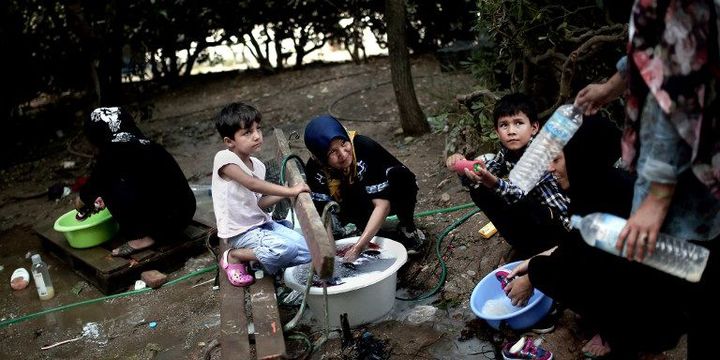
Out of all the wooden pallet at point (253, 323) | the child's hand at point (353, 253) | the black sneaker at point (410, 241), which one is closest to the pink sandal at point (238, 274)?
the wooden pallet at point (253, 323)

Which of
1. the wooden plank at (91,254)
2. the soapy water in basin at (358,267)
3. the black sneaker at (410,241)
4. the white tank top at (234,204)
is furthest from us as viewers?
the wooden plank at (91,254)

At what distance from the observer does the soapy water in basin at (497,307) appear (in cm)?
326

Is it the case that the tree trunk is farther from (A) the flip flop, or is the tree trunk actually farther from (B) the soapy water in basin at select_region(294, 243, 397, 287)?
(A) the flip flop

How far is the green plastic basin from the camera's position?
4.94 metres

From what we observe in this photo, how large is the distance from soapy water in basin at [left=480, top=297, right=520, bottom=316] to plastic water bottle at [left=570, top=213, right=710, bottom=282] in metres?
1.21

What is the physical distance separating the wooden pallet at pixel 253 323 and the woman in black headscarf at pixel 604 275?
1.24 m

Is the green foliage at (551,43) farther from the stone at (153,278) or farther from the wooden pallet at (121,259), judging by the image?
the stone at (153,278)

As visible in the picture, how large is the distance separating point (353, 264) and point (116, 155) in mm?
2173

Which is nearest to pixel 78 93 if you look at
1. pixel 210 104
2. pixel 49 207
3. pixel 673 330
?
pixel 210 104

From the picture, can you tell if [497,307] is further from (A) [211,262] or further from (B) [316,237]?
(A) [211,262]

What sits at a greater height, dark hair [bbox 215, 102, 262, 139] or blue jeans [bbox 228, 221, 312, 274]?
dark hair [bbox 215, 102, 262, 139]

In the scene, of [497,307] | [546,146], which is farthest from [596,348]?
[546,146]

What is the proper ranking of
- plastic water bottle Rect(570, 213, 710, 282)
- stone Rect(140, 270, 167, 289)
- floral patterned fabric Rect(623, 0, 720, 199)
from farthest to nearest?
stone Rect(140, 270, 167, 289), plastic water bottle Rect(570, 213, 710, 282), floral patterned fabric Rect(623, 0, 720, 199)

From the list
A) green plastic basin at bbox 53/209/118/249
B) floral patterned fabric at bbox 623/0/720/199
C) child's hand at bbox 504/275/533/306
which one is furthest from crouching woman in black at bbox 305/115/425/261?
floral patterned fabric at bbox 623/0/720/199
